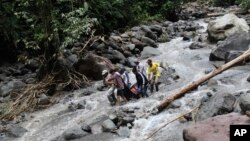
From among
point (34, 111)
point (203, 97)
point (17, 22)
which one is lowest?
point (34, 111)

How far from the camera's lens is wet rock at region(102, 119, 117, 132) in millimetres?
11531

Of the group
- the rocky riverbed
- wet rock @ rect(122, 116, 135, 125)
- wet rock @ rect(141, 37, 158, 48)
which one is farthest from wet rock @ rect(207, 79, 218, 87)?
wet rock @ rect(141, 37, 158, 48)

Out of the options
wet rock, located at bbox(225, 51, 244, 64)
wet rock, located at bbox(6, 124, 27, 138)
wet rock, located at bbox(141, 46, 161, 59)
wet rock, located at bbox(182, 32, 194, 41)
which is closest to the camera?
wet rock, located at bbox(6, 124, 27, 138)

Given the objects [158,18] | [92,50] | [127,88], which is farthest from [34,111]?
[158,18]

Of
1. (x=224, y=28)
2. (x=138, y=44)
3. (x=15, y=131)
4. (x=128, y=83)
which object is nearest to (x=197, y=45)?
(x=224, y=28)

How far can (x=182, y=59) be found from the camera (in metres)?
19.3

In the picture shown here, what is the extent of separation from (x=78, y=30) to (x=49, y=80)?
2.22m

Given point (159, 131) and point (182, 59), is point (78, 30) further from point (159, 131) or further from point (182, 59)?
point (159, 131)

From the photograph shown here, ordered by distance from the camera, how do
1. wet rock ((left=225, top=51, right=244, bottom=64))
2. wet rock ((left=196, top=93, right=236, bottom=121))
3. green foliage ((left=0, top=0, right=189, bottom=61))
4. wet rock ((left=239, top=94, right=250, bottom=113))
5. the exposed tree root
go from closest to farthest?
wet rock ((left=239, top=94, right=250, bottom=113))
wet rock ((left=196, top=93, right=236, bottom=121))
the exposed tree root
wet rock ((left=225, top=51, right=244, bottom=64))
green foliage ((left=0, top=0, right=189, bottom=61))

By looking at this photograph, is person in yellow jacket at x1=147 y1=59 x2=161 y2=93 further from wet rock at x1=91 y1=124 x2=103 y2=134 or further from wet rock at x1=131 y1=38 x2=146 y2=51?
wet rock at x1=131 y1=38 x2=146 y2=51

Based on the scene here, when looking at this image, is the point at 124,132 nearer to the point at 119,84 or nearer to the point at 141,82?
the point at 119,84

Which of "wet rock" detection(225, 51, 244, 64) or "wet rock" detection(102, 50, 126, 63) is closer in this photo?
"wet rock" detection(225, 51, 244, 64)

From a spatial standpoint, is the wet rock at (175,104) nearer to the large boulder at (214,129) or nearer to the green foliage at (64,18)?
the large boulder at (214,129)

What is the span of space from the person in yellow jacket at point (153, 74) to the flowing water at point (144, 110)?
1.04 ft
